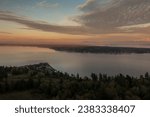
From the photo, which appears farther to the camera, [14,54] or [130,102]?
[14,54]

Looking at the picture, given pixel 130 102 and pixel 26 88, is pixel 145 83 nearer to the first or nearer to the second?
pixel 130 102

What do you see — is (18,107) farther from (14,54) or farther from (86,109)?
(14,54)

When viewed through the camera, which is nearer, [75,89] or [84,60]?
[75,89]

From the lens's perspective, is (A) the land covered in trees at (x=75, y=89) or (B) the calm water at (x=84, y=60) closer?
(A) the land covered in trees at (x=75, y=89)

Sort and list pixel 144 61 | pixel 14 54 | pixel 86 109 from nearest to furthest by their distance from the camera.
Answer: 1. pixel 86 109
2. pixel 14 54
3. pixel 144 61

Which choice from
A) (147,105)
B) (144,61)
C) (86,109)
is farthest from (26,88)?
(144,61)

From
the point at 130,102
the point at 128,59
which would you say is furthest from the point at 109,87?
the point at 128,59

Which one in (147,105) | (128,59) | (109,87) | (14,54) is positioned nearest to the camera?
(147,105)

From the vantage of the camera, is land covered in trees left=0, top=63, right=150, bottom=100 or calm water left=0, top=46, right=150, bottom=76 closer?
land covered in trees left=0, top=63, right=150, bottom=100

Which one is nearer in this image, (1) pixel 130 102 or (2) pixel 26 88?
(1) pixel 130 102
